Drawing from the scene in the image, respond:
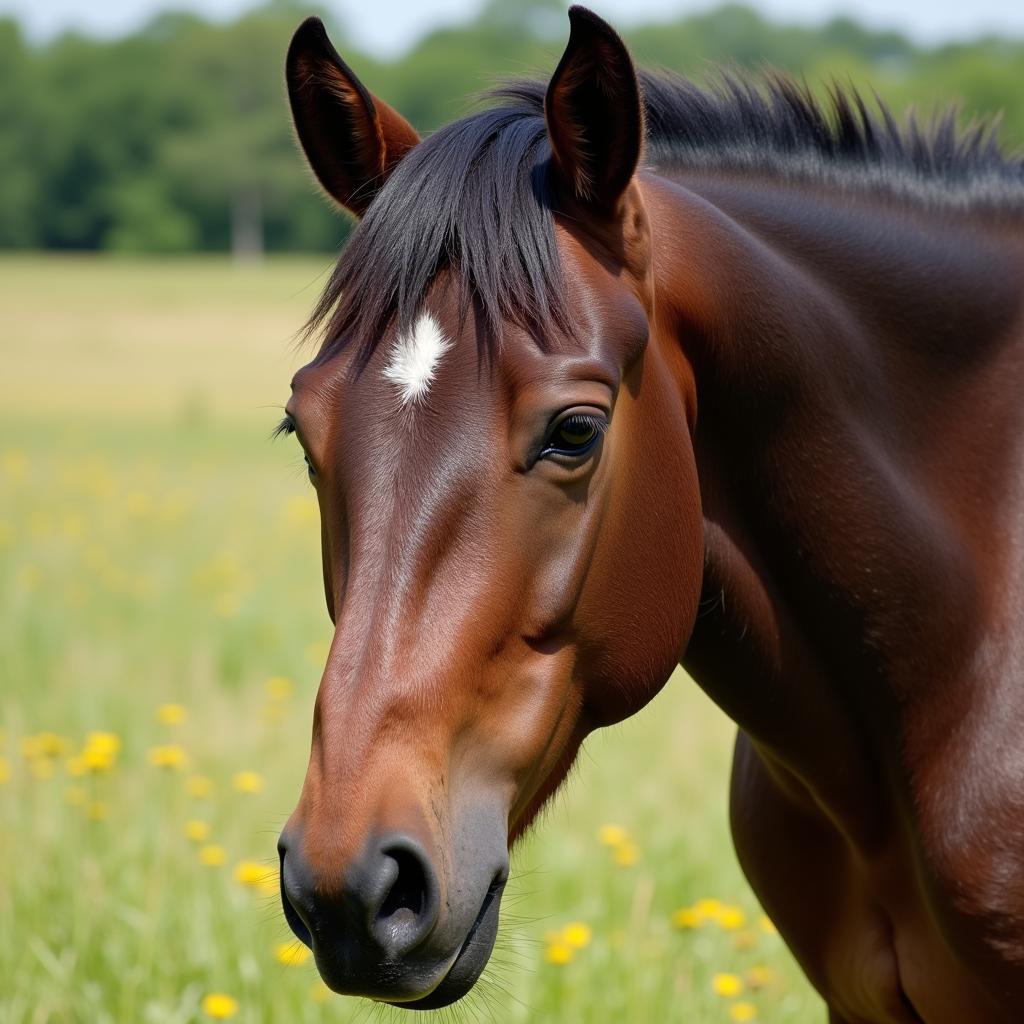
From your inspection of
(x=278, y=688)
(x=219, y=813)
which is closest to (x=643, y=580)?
(x=219, y=813)

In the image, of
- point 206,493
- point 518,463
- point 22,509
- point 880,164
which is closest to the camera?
point 518,463

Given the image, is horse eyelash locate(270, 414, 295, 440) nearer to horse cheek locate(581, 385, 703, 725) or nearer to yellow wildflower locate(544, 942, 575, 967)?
horse cheek locate(581, 385, 703, 725)

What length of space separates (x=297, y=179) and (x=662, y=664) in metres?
67.1

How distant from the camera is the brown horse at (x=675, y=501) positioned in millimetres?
1777

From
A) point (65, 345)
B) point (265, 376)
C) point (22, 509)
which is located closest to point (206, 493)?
point (22, 509)

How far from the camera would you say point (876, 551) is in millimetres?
2350

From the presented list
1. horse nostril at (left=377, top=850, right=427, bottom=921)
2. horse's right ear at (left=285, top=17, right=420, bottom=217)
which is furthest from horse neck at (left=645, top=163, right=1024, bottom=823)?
horse nostril at (left=377, top=850, right=427, bottom=921)

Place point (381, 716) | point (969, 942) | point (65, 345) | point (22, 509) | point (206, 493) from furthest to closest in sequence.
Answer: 1. point (65, 345)
2. point (206, 493)
3. point (22, 509)
4. point (969, 942)
5. point (381, 716)

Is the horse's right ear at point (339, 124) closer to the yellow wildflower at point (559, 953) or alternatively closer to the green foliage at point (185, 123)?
the yellow wildflower at point (559, 953)

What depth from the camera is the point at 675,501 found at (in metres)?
2.07

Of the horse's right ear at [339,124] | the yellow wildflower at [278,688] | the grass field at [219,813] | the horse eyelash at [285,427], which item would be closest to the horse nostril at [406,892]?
the grass field at [219,813]

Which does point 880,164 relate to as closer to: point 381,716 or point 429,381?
point 429,381

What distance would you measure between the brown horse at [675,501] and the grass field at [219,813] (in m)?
0.36

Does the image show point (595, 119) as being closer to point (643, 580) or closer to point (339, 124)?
point (339, 124)
